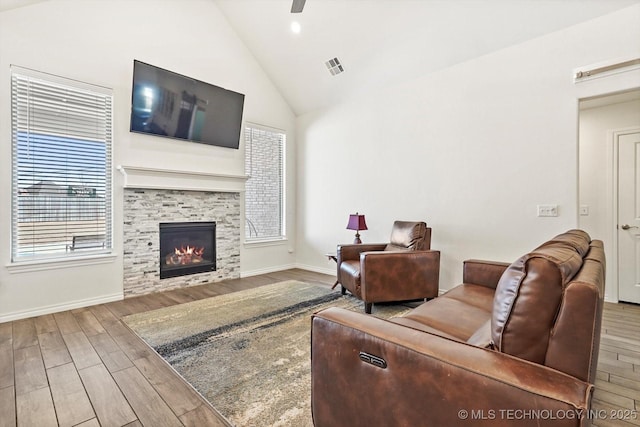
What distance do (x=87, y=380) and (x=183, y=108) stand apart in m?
3.28

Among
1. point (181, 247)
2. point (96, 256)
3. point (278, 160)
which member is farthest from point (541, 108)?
point (96, 256)

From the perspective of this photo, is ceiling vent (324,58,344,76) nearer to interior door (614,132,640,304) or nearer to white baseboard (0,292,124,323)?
interior door (614,132,640,304)

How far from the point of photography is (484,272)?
2557 mm

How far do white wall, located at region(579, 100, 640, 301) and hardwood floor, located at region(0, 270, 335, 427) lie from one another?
4.64 metres

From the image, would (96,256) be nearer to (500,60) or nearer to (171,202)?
(171,202)

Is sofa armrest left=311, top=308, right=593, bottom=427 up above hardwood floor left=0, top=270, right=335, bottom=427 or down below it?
above

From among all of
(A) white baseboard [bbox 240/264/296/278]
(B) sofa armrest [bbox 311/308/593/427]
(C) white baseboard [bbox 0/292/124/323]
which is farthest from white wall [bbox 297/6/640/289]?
(C) white baseboard [bbox 0/292/124/323]

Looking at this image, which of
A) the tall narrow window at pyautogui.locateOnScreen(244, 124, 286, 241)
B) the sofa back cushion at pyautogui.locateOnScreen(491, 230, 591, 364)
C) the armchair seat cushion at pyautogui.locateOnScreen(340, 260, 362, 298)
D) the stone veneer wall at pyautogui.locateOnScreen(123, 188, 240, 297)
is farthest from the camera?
the tall narrow window at pyautogui.locateOnScreen(244, 124, 286, 241)

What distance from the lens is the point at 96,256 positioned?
3.56 metres

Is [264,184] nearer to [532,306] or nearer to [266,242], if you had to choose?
[266,242]

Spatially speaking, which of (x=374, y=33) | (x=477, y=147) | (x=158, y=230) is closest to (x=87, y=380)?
(x=158, y=230)

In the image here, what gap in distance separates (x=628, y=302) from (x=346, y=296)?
3.33 meters

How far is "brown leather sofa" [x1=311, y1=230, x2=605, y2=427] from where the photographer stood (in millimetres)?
804

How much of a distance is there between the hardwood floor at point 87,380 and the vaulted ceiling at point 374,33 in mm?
3116
